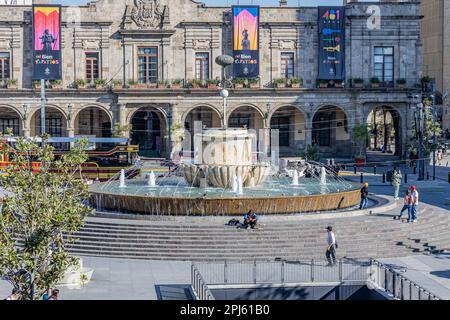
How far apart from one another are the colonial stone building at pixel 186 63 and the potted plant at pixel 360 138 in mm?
1046

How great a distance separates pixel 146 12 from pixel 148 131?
989cm

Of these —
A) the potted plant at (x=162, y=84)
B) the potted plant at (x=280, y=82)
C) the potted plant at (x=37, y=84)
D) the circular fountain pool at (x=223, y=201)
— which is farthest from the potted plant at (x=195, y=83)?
the circular fountain pool at (x=223, y=201)

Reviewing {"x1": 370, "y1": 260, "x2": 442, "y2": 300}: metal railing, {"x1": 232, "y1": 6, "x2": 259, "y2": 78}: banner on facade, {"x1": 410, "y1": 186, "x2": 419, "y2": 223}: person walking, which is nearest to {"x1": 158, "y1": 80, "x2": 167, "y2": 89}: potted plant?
{"x1": 232, "y1": 6, "x2": 259, "y2": 78}: banner on facade

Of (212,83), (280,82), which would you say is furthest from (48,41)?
(280,82)

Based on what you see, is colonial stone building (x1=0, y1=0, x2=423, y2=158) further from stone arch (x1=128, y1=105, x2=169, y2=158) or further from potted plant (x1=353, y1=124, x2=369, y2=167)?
potted plant (x1=353, y1=124, x2=369, y2=167)

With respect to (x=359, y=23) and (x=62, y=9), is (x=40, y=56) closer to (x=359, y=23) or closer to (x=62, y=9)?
(x=62, y=9)

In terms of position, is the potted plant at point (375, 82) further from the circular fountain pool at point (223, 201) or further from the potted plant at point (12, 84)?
the circular fountain pool at point (223, 201)

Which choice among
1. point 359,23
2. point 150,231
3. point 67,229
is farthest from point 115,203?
point 359,23

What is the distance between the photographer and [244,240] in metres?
29.8

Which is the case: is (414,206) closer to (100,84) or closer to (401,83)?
(401,83)

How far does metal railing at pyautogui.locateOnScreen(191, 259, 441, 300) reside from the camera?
22.9 m
